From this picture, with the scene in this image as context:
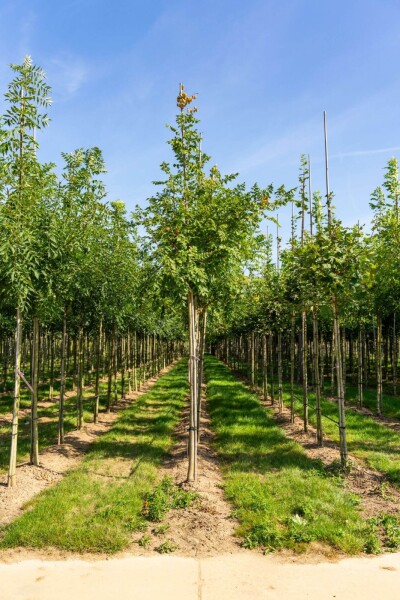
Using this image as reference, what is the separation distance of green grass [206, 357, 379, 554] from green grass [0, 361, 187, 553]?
1734 millimetres

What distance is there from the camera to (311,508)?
23.6ft

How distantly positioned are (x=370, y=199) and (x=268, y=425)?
1515 cm

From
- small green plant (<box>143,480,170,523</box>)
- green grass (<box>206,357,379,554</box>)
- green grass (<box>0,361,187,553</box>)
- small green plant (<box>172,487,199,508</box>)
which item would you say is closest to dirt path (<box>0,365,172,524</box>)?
green grass (<box>0,361,187,553</box>)

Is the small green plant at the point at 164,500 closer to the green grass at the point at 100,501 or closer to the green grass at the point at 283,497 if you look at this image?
the green grass at the point at 100,501

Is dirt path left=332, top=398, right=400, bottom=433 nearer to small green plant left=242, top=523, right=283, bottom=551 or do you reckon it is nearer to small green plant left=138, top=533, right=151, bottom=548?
small green plant left=242, top=523, right=283, bottom=551

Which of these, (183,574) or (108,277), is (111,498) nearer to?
(183,574)

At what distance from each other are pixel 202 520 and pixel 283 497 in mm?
1646

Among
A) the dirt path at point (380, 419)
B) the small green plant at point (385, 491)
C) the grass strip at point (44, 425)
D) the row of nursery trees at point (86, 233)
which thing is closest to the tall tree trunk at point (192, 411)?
the row of nursery trees at point (86, 233)

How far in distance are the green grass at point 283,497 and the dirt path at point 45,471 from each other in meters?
3.75

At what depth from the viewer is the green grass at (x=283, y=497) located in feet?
20.9

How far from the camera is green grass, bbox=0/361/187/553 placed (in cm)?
631

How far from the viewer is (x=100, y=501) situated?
7656 mm

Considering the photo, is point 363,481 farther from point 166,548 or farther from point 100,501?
→ point 100,501

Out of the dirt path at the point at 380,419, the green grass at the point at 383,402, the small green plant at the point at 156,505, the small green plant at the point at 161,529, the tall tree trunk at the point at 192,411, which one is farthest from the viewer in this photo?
the green grass at the point at 383,402
